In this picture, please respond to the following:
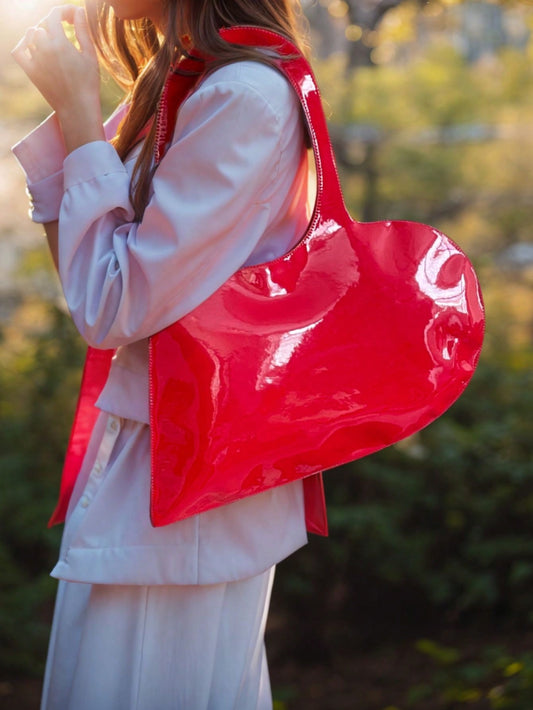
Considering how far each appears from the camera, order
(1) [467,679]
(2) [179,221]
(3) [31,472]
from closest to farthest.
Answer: (2) [179,221] → (1) [467,679] → (3) [31,472]

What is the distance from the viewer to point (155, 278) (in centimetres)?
123

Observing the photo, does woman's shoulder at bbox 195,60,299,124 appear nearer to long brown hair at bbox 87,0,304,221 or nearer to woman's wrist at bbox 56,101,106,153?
long brown hair at bbox 87,0,304,221

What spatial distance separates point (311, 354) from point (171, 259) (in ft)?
0.86

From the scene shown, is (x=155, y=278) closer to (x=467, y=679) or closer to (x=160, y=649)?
(x=160, y=649)

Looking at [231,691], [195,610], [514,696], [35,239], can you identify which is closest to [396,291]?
[195,610]

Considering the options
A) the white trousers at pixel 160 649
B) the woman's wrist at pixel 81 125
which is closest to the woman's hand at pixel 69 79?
the woman's wrist at pixel 81 125

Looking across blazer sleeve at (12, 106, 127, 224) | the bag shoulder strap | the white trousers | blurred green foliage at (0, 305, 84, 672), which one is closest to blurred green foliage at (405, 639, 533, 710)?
the white trousers

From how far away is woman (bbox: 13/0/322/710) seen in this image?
1251 millimetres

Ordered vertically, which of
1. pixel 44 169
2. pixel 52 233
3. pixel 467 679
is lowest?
pixel 467 679

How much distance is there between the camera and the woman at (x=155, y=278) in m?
1.25

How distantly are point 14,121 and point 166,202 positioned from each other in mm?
6120

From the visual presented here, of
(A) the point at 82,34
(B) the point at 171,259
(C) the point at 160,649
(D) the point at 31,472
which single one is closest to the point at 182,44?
(A) the point at 82,34

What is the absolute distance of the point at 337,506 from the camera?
149 inches

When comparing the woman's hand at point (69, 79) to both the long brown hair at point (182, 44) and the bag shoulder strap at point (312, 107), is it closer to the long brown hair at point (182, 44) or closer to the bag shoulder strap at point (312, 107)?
the long brown hair at point (182, 44)
